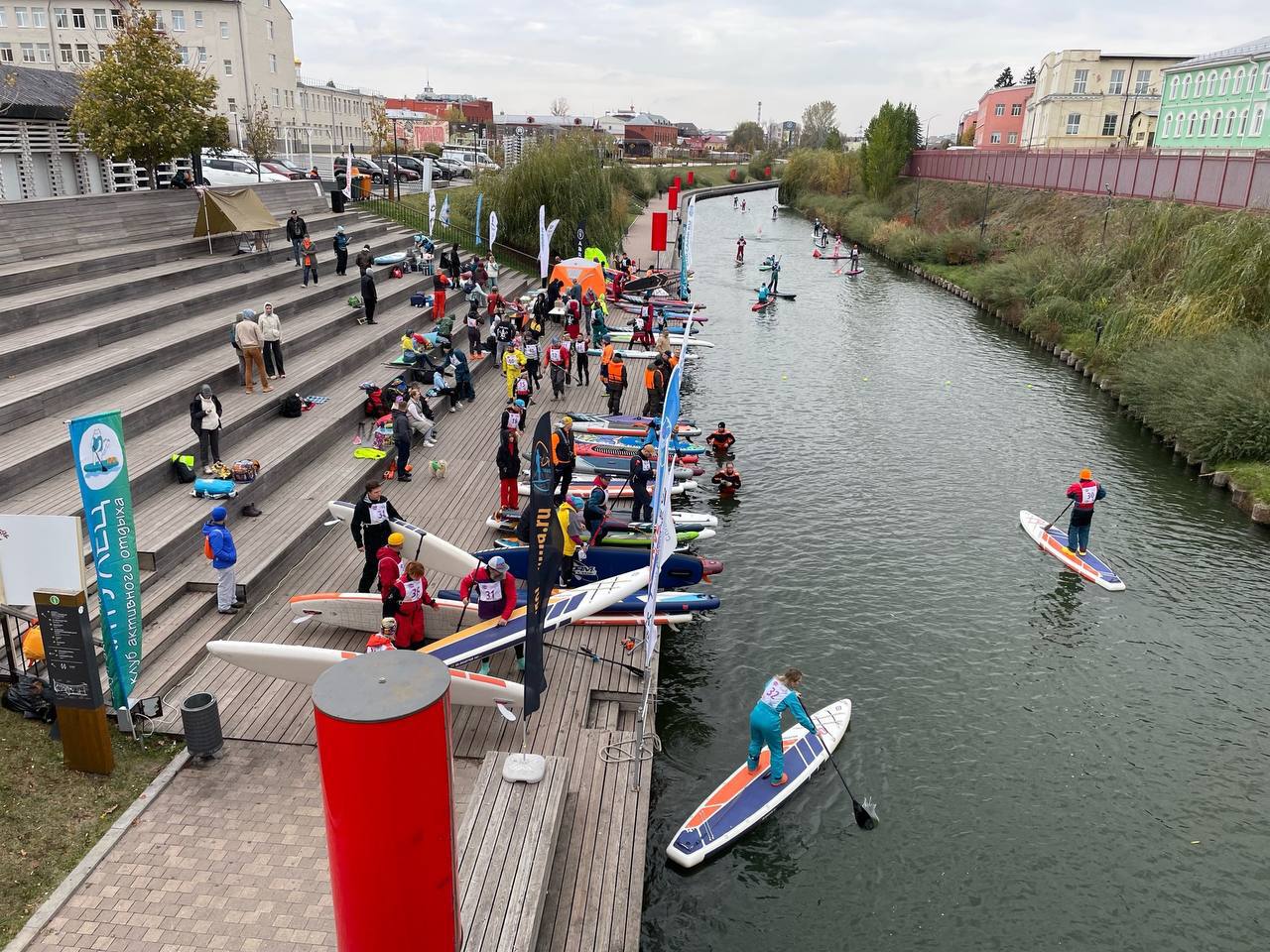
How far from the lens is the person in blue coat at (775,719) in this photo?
33.7ft

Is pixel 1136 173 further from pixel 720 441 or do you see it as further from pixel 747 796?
pixel 747 796

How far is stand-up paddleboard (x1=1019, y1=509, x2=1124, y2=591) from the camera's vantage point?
53.7 feet

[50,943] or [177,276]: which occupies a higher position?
[177,276]

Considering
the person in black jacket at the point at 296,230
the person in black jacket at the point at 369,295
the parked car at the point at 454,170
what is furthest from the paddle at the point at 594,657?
the parked car at the point at 454,170

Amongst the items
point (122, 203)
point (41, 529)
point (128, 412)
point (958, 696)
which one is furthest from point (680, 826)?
point (122, 203)

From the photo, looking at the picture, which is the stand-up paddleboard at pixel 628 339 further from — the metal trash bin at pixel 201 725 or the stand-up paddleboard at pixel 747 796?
the metal trash bin at pixel 201 725

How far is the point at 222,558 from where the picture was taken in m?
11.6

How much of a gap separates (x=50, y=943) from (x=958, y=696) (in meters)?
11.3

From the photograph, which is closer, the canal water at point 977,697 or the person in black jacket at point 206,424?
the canal water at point 977,697

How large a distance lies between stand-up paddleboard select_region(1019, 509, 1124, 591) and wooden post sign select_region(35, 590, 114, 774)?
1581 centimetres

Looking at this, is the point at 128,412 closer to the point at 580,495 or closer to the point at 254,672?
the point at 254,672

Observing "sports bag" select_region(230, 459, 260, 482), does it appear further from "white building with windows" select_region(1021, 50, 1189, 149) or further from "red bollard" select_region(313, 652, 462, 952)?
"white building with windows" select_region(1021, 50, 1189, 149)

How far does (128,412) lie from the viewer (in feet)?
50.4

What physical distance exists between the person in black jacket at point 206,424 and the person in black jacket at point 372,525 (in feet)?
11.8
